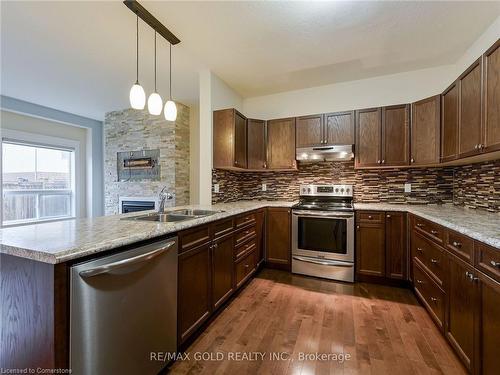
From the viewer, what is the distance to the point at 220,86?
3.19 m

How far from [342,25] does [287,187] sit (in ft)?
7.08

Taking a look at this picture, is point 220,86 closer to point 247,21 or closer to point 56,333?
point 247,21

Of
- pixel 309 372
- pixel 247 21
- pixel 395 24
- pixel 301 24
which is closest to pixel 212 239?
pixel 309 372

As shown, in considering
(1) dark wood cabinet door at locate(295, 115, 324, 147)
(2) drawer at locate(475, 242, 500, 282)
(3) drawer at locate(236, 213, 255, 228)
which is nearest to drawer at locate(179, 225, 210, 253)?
(3) drawer at locate(236, 213, 255, 228)

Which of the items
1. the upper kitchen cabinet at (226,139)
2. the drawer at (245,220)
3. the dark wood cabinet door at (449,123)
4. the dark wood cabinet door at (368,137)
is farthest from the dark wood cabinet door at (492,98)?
the upper kitchen cabinet at (226,139)

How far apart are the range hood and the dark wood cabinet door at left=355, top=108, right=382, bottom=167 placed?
0.47 feet

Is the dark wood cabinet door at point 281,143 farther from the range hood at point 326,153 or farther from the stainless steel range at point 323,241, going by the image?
the stainless steel range at point 323,241

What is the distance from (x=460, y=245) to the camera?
4.70 feet

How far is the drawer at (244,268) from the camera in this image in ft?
7.88

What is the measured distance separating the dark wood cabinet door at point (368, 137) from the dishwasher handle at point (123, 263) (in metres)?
2.62

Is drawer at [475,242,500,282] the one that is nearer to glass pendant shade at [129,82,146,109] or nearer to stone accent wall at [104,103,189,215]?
glass pendant shade at [129,82,146,109]

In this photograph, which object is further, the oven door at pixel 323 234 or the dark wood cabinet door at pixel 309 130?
the dark wood cabinet door at pixel 309 130

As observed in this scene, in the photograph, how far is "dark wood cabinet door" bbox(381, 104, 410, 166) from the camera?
2814 mm

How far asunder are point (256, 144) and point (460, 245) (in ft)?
8.28
